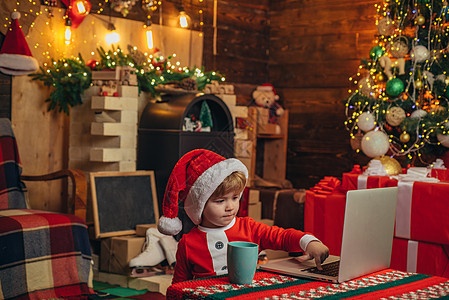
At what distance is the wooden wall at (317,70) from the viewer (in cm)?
490

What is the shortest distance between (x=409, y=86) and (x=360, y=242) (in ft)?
7.22

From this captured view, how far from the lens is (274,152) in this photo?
204 inches

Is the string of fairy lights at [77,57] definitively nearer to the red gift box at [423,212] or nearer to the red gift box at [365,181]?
the red gift box at [365,181]

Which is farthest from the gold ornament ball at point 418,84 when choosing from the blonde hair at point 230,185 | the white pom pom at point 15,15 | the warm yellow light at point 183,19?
the white pom pom at point 15,15

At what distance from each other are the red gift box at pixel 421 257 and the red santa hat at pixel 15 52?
7.79 ft

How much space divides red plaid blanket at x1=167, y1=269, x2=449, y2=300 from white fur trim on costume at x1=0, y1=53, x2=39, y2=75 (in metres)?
2.60

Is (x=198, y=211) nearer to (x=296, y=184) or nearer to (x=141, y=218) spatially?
(x=141, y=218)

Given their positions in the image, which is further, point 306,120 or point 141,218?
point 306,120

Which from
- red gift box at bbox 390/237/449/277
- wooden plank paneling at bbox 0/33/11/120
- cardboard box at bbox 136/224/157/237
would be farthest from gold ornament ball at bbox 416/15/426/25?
wooden plank paneling at bbox 0/33/11/120

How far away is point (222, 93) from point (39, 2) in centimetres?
141

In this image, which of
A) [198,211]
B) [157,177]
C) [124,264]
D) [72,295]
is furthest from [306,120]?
[198,211]

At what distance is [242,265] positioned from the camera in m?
1.18

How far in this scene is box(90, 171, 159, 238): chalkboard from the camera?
3406mm

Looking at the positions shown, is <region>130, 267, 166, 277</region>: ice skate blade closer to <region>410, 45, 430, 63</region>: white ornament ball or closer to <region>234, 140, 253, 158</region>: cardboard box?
<region>234, 140, 253, 158</region>: cardboard box
